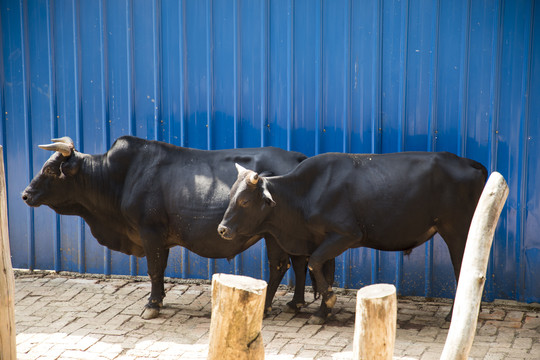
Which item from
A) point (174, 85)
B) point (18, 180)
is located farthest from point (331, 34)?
point (18, 180)

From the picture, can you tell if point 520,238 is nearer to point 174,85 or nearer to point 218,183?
point 218,183

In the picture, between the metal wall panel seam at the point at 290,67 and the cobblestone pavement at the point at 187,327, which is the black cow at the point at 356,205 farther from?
the metal wall panel seam at the point at 290,67

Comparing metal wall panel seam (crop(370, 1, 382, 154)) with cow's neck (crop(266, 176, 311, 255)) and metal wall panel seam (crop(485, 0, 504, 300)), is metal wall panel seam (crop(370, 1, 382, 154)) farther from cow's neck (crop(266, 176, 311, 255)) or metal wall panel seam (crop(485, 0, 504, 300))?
cow's neck (crop(266, 176, 311, 255))

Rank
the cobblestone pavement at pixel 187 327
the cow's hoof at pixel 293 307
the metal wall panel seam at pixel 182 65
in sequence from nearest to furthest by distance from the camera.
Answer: the cobblestone pavement at pixel 187 327
the cow's hoof at pixel 293 307
the metal wall panel seam at pixel 182 65

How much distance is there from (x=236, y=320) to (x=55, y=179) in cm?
488

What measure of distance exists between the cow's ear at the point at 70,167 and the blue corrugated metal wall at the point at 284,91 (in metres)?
1.41

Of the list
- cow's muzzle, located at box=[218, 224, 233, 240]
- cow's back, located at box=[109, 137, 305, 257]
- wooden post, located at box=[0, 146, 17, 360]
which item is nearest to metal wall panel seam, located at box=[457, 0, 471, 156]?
cow's back, located at box=[109, 137, 305, 257]

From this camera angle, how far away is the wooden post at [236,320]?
4625mm

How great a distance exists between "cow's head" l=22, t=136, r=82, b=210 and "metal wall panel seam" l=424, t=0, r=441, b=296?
13.6 ft

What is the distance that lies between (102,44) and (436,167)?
478cm

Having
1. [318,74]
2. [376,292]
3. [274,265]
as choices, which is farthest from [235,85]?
[376,292]

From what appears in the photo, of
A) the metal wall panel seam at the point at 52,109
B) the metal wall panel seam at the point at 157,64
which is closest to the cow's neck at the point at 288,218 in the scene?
the metal wall panel seam at the point at 157,64

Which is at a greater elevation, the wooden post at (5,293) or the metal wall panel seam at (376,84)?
the metal wall panel seam at (376,84)

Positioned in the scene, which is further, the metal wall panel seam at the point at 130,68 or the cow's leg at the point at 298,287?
the metal wall panel seam at the point at 130,68
